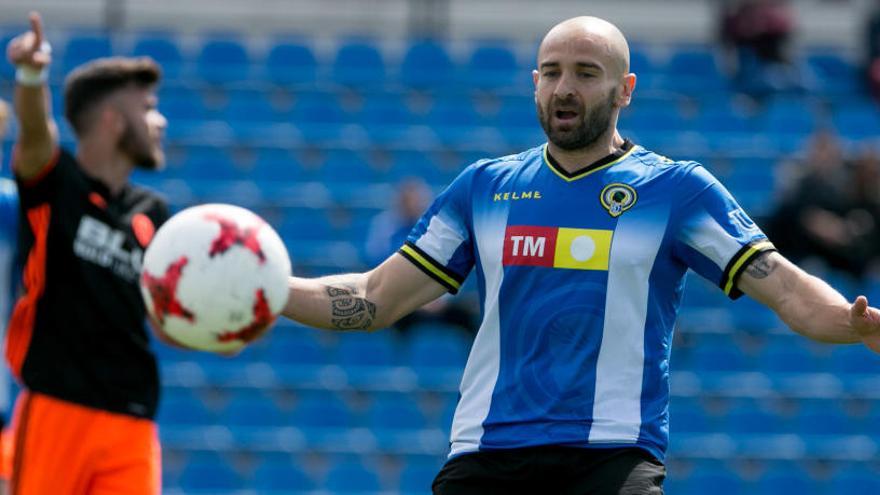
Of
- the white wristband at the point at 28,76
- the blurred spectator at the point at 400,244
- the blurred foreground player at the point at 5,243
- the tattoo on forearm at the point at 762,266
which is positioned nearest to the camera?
the tattoo on forearm at the point at 762,266

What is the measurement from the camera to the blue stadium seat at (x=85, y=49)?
16688mm

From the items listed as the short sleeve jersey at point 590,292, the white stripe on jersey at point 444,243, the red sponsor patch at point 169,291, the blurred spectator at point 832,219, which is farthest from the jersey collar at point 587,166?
the blurred spectator at point 832,219

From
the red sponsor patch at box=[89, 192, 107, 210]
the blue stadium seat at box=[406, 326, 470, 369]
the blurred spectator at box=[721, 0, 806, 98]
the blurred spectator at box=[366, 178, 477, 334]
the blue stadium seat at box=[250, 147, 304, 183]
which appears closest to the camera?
the red sponsor patch at box=[89, 192, 107, 210]

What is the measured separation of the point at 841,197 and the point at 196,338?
10.2 metres

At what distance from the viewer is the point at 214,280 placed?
4.23 metres

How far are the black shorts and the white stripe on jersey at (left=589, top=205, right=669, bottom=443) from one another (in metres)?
0.06

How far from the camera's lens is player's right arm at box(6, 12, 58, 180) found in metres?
5.84

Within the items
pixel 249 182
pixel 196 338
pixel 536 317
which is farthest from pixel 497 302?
pixel 249 182

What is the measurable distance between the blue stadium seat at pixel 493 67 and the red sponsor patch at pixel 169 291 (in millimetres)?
13225

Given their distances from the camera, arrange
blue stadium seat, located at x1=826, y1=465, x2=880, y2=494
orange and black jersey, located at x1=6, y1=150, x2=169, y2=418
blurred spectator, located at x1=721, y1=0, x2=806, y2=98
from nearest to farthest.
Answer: orange and black jersey, located at x1=6, y1=150, x2=169, y2=418
blue stadium seat, located at x1=826, y1=465, x2=880, y2=494
blurred spectator, located at x1=721, y1=0, x2=806, y2=98

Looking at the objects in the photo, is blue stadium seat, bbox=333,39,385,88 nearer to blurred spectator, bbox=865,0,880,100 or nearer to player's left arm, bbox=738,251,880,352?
blurred spectator, bbox=865,0,880,100

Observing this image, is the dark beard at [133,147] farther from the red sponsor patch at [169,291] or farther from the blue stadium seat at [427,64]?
the blue stadium seat at [427,64]

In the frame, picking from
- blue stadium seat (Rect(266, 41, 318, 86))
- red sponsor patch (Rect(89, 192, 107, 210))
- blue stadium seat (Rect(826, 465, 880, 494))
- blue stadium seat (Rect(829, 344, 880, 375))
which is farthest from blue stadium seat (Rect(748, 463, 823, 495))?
red sponsor patch (Rect(89, 192, 107, 210))

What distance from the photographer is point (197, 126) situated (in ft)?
51.7
